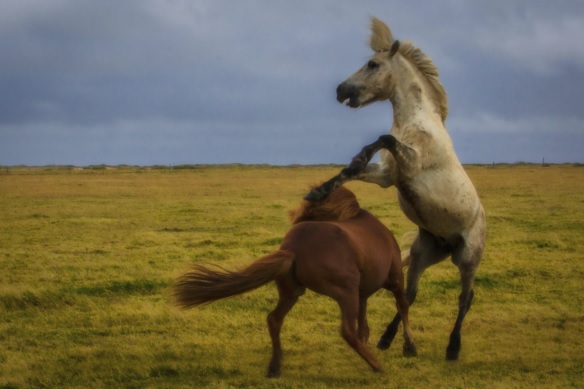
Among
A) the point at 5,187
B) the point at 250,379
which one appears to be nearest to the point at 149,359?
the point at 250,379

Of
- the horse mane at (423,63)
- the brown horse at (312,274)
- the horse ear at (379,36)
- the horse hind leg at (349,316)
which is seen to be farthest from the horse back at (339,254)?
the horse ear at (379,36)

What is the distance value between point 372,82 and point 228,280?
2108mm

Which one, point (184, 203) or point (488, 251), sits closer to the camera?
point (488, 251)

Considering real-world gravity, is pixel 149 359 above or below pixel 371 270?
below

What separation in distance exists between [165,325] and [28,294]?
2051 mm

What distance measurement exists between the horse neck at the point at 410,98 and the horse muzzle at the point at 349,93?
31 cm

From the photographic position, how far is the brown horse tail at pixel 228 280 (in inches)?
202

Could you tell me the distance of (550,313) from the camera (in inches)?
330

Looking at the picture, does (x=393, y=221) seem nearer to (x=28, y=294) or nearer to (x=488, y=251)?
(x=488, y=251)

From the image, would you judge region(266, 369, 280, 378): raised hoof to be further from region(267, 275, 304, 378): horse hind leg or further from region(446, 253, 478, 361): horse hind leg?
region(446, 253, 478, 361): horse hind leg

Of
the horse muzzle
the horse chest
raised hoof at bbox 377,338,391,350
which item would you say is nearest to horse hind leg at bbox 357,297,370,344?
raised hoof at bbox 377,338,391,350

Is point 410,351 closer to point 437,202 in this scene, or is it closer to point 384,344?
point 384,344

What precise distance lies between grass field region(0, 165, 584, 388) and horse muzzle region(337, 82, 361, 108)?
82cm

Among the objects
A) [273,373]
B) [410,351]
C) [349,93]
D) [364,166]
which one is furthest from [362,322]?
[349,93]
